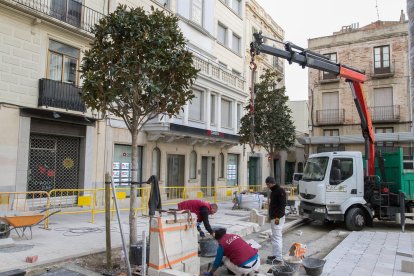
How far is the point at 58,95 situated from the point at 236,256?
1050 cm

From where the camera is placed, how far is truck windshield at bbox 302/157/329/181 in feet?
39.7

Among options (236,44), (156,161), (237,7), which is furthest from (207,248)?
(237,7)

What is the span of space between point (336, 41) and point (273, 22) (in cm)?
598

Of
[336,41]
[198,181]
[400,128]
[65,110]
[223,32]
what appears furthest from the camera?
[336,41]

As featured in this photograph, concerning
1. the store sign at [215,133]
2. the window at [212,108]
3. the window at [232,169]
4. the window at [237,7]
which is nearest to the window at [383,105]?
the window at [232,169]

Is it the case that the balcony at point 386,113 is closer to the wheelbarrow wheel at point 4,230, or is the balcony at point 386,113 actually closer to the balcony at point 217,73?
the balcony at point 217,73

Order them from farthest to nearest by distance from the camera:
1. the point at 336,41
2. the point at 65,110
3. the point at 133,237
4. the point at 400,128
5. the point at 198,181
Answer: the point at 336,41 → the point at 400,128 → the point at 198,181 → the point at 65,110 → the point at 133,237

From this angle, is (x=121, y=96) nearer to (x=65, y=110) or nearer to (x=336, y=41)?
(x=65, y=110)

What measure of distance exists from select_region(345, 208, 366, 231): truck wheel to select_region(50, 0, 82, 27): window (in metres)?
12.4

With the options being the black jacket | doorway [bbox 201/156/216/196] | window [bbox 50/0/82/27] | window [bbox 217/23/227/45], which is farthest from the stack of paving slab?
window [bbox 217/23/227/45]

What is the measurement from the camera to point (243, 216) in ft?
45.5

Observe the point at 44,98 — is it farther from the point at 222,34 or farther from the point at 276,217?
the point at 222,34

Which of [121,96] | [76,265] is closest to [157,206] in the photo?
[76,265]

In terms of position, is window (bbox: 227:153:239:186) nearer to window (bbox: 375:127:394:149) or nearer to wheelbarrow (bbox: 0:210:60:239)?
window (bbox: 375:127:394:149)
